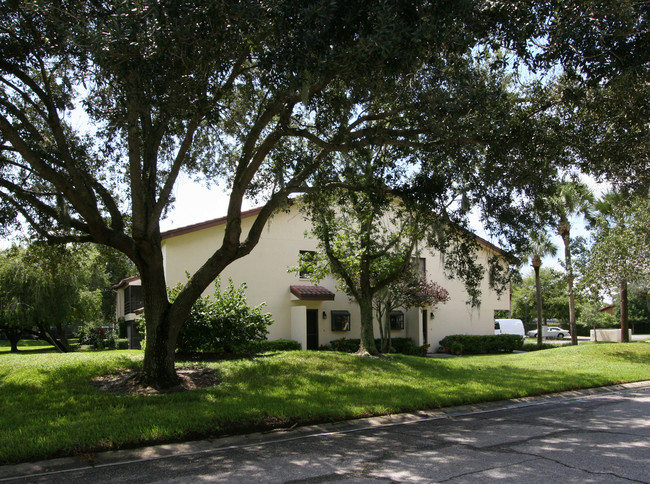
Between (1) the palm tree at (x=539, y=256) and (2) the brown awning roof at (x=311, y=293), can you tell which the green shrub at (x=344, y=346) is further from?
(1) the palm tree at (x=539, y=256)

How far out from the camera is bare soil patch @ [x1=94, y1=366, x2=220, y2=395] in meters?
10.3

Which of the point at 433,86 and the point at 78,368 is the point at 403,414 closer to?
the point at 433,86

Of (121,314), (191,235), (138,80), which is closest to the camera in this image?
(138,80)

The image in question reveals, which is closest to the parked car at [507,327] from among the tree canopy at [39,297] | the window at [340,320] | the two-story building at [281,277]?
the two-story building at [281,277]

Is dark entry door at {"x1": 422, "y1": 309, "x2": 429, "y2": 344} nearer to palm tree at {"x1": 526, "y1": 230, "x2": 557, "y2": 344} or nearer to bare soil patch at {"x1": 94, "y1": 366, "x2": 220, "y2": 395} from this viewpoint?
palm tree at {"x1": 526, "y1": 230, "x2": 557, "y2": 344}

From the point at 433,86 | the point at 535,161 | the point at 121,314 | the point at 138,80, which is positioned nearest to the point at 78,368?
the point at 138,80

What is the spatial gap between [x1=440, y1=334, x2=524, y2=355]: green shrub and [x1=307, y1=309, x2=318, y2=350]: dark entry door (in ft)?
26.7

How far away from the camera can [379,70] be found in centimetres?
846

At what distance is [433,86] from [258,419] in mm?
6898

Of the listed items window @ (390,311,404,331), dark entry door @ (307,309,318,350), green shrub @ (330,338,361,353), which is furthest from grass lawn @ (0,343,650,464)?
window @ (390,311,404,331)

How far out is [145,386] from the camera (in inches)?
413

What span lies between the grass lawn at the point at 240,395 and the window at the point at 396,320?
1055cm

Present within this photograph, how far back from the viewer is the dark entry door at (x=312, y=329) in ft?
82.4

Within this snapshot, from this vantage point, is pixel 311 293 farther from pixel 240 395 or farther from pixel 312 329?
pixel 240 395
